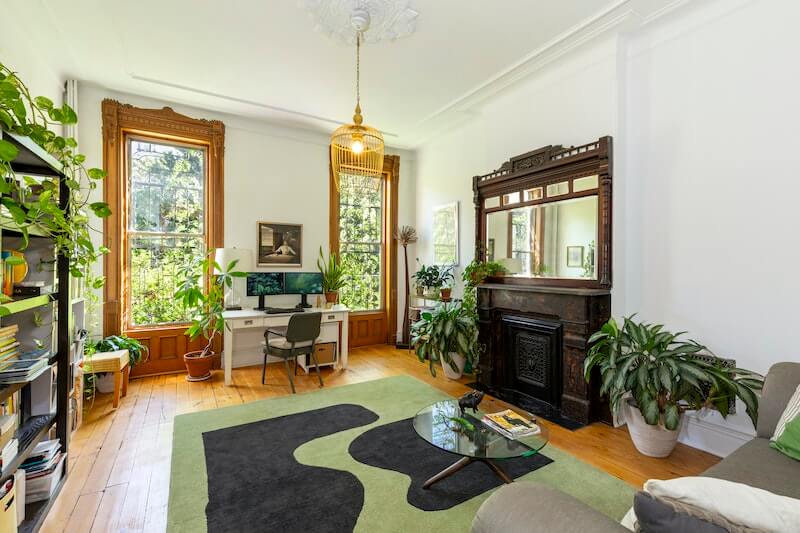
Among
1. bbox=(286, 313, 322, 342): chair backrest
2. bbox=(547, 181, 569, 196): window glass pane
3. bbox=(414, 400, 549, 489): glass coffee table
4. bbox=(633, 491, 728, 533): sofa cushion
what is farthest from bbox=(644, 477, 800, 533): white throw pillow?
bbox=(286, 313, 322, 342): chair backrest

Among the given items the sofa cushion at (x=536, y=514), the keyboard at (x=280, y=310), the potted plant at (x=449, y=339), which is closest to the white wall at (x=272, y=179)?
the keyboard at (x=280, y=310)

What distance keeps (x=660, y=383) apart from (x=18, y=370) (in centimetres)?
371

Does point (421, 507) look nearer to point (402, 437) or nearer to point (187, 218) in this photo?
point (402, 437)

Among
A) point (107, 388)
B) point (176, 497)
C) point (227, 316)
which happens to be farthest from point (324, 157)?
point (176, 497)

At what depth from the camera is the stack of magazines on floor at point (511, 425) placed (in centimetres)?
217

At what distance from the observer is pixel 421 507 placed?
6.81ft

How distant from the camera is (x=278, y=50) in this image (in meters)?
3.36

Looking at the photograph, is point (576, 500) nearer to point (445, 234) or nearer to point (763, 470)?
point (763, 470)

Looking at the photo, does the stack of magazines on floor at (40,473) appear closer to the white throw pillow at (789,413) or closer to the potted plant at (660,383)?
the potted plant at (660,383)

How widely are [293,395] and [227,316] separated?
3.99 feet

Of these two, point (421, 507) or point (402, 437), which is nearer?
point (421, 507)

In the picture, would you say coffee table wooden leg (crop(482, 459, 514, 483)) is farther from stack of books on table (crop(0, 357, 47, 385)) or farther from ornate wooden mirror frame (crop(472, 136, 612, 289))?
stack of books on table (crop(0, 357, 47, 385))

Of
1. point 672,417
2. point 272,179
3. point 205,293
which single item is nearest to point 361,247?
point 272,179

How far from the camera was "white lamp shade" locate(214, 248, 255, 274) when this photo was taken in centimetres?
436
